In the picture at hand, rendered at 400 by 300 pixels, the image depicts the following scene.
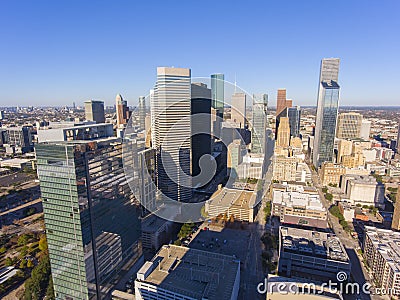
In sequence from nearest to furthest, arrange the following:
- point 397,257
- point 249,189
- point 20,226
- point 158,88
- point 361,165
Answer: point 397,257
point 158,88
point 20,226
point 249,189
point 361,165

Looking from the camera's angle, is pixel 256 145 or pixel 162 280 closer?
pixel 162 280

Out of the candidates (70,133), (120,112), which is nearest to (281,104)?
(120,112)

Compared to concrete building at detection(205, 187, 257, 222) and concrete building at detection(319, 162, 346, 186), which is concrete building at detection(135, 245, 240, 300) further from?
concrete building at detection(319, 162, 346, 186)

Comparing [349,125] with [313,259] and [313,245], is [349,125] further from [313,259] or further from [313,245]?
[313,259]

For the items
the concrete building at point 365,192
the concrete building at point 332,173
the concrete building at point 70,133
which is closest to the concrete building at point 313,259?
the concrete building at point 365,192

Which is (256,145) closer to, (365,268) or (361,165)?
(361,165)

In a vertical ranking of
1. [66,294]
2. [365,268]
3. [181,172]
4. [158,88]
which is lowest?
[365,268]

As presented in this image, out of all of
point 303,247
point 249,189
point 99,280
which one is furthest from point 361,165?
point 99,280

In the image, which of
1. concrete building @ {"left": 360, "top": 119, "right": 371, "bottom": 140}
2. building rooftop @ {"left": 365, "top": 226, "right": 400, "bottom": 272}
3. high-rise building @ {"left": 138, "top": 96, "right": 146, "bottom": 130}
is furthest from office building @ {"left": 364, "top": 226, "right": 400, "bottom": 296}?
concrete building @ {"left": 360, "top": 119, "right": 371, "bottom": 140}
